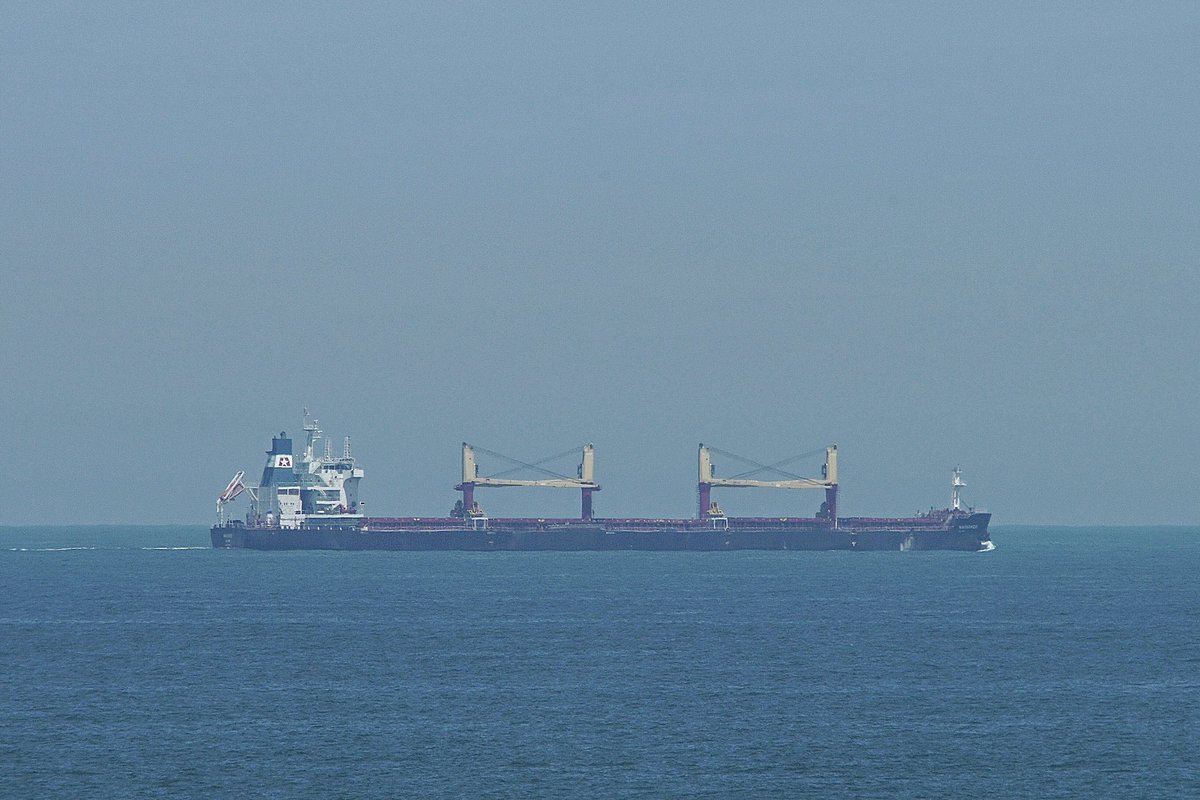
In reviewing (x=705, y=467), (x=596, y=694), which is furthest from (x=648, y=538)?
(x=596, y=694)

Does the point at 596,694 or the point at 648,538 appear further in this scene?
the point at 648,538

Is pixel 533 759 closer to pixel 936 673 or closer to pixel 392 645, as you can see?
pixel 936 673

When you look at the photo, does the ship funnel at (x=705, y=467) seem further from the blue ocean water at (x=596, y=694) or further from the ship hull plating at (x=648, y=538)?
the blue ocean water at (x=596, y=694)

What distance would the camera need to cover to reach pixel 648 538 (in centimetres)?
15462

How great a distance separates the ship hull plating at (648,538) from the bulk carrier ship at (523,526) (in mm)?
96

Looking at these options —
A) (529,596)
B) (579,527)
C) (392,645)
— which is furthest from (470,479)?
(392,645)

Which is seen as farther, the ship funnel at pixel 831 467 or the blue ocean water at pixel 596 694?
the ship funnel at pixel 831 467

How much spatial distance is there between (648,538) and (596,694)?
104 metres

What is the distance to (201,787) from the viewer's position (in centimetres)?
3716

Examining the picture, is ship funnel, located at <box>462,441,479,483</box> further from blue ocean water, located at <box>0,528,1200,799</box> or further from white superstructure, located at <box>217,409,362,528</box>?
blue ocean water, located at <box>0,528,1200,799</box>

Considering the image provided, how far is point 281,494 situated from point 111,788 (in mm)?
110362

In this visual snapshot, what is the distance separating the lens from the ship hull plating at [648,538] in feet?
491

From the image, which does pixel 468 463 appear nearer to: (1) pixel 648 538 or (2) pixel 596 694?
(1) pixel 648 538

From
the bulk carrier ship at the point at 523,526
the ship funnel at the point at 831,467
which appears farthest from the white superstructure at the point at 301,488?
the ship funnel at the point at 831,467
